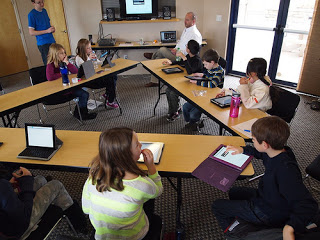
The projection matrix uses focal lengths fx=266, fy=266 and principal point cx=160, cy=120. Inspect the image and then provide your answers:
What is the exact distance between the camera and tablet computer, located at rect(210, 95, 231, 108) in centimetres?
253

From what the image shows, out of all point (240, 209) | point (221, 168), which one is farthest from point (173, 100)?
point (240, 209)

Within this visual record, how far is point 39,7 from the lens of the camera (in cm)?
435

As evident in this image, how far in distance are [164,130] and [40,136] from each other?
188 cm

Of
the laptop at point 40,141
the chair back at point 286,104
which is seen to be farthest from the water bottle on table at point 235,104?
the laptop at point 40,141

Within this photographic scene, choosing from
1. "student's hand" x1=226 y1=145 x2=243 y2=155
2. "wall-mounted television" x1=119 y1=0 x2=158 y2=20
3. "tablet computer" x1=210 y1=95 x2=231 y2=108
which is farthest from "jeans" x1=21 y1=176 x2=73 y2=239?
"wall-mounted television" x1=119 y1=0 x2=158 y2=20

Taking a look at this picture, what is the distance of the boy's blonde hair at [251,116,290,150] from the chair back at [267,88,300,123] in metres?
1.12

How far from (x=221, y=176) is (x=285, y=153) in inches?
15.3

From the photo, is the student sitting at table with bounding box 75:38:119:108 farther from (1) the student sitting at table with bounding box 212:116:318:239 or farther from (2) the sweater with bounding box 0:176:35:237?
(1) the student sitting at table with bounding box 212:116:318:239

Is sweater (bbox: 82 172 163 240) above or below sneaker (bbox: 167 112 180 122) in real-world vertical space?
above

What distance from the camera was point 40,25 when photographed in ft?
14.8

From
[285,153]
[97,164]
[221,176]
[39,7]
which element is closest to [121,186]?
[97,164]

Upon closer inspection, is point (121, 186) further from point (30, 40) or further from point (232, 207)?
point (30, 40)

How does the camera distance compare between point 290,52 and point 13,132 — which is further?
point 290,52

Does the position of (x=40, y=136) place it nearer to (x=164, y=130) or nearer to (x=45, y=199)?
(x=45, y=199)
